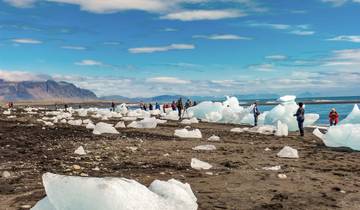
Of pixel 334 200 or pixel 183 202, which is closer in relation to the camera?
pixel 183 202

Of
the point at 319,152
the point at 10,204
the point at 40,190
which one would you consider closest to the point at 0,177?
the point at 40,190

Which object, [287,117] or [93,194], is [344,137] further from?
[93,194]

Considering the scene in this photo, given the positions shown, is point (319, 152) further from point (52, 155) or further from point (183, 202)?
point (183, 202)

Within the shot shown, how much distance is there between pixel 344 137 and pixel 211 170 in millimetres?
8124

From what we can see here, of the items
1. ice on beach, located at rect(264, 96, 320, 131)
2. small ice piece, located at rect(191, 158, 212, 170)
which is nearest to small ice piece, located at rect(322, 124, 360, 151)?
small ice piece, located at rect(191, 158, 212, 170)

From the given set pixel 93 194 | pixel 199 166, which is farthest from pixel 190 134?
pixel 93 194

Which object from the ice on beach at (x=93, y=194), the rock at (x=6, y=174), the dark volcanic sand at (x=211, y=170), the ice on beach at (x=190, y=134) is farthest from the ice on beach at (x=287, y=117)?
the ice on beach at (x=93, y=194)

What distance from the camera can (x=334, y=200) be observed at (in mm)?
7207

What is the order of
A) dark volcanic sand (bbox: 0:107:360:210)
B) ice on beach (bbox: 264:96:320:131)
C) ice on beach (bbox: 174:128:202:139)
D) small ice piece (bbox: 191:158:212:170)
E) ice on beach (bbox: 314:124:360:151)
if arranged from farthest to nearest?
ice on beach (bbox: 264:96:320:131), ice on beach (bbox: 174:128:202:139), ice on beach (bbox: 314:124:360:151), small ice piece (bbox: 191:158:212:170), dark volcanic sand (bbox: 0:107:360:210)

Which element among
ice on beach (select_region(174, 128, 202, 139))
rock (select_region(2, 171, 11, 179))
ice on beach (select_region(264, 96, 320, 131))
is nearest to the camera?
rock (select_region(2, 171, 11, 179))

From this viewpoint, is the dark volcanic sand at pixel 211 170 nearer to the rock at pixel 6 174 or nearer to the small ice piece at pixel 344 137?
the rock at pixel 6 174

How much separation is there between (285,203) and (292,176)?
2.35 meters

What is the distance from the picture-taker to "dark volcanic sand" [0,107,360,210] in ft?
23.0

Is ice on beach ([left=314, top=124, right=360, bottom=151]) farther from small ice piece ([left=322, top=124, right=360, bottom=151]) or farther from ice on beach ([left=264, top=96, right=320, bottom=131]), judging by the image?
ice on beach ([left=264, top=96, right=320, bottom=131])
